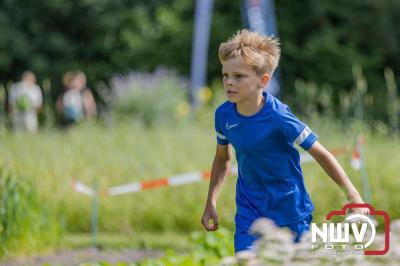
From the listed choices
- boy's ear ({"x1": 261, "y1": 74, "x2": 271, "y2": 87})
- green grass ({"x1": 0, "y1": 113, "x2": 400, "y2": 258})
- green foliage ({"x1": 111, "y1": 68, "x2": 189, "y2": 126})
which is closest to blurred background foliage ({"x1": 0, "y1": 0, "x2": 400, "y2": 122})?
green foliage ({"x1": 111, "y1": 68, "x2": 189, "y2": 126})

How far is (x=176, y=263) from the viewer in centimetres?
567

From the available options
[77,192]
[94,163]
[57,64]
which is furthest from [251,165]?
[57,64]

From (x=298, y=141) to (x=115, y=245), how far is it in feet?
14.6

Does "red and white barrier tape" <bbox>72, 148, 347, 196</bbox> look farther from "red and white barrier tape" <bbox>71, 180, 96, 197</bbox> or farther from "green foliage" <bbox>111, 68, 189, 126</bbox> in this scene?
"green foliage" <bbox>111, 68, 189, 126</bbox>

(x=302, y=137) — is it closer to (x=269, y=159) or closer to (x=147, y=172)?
(x=269, y=159)

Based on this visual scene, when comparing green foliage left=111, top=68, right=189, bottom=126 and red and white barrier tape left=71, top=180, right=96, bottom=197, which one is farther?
green foliage left=111, top=68, right=189, bottom=126

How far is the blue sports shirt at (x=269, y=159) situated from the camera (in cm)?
464

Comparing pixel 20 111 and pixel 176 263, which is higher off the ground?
pixel 20 111

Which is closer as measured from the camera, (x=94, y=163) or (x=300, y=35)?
(x=94, y=163)

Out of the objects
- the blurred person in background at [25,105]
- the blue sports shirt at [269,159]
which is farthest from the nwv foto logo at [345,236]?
the blurred person in background at [25,105]

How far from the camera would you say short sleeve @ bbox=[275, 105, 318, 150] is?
455cm

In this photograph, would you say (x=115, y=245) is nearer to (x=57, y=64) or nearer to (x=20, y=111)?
(x=20, y=111)

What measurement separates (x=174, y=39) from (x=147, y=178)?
854 inches

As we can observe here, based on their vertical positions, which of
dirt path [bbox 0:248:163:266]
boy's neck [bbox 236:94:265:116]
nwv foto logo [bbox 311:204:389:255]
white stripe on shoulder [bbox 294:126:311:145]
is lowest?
nwv foto logo [bbox 311:204:389:255]
